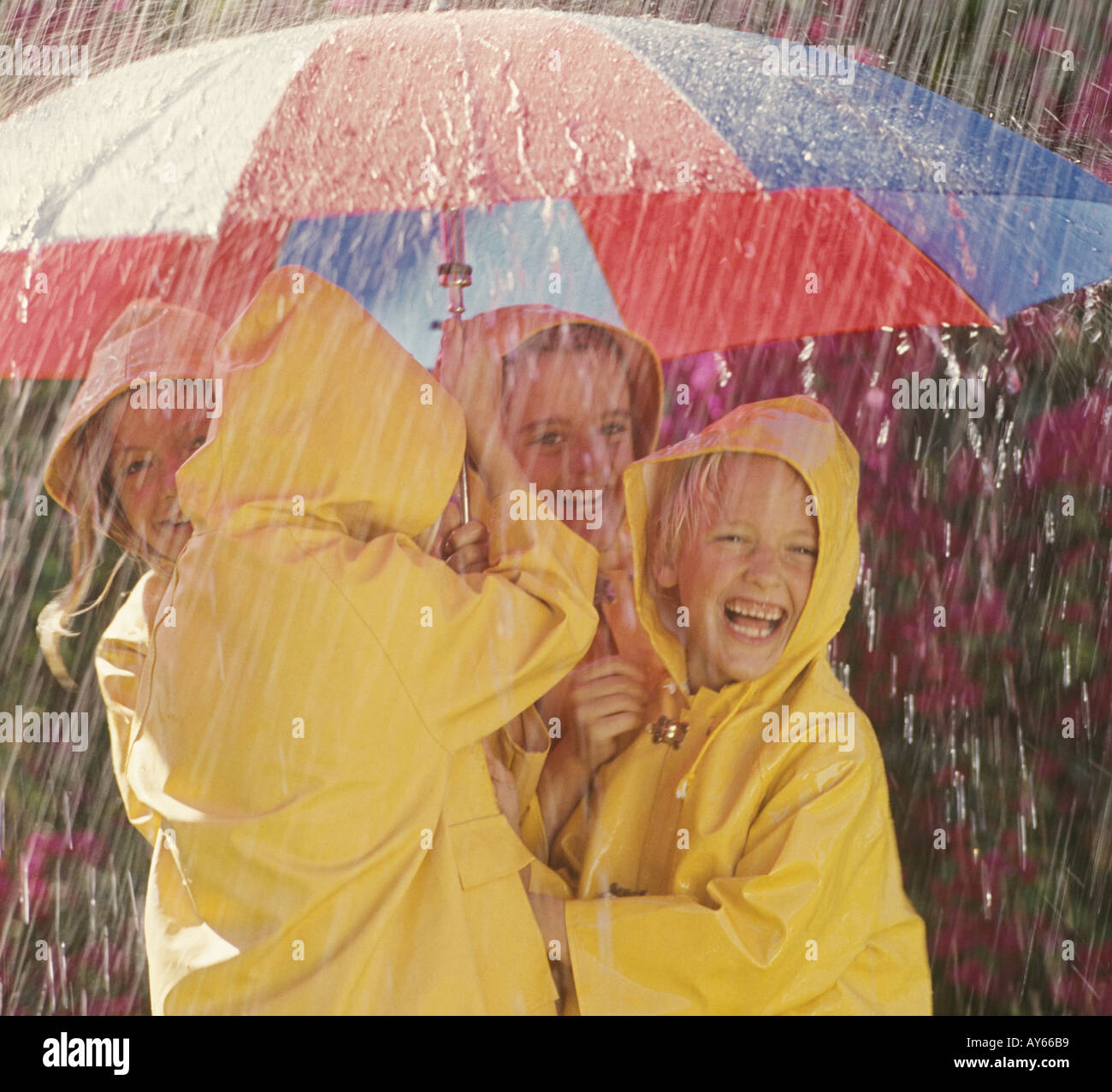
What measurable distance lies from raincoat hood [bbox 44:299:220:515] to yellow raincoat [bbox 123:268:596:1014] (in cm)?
64

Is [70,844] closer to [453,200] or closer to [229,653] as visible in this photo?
[229,653]

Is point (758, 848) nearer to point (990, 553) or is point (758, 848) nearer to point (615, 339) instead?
point (615, 339)

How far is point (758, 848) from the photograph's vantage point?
101 inches

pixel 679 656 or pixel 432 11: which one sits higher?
pixel 432 11

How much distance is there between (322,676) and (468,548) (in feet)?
1.39

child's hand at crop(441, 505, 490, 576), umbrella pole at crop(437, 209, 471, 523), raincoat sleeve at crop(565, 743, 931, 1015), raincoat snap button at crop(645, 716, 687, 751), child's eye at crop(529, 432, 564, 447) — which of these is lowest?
raincoat sleeve at crop(565, 743, 931, 1015)

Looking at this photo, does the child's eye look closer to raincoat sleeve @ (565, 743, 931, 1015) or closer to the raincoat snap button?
the raincoat snap button

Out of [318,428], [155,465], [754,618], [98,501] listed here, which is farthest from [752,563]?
[98,501]

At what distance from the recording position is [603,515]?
10.5 ft

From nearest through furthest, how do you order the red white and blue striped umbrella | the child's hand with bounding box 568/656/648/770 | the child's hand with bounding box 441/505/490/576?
the red white and blue striped umbrella < the child's hand with bounding box 441/505/490/576 < the child's hand with bounding box 568/656/648/770

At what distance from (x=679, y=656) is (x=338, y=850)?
Answer: 1107mm

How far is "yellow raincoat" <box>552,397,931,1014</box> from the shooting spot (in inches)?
96.1

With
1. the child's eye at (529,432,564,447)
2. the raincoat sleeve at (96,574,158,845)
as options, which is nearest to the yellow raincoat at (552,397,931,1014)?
the child's eye at (529,432,564,447)
